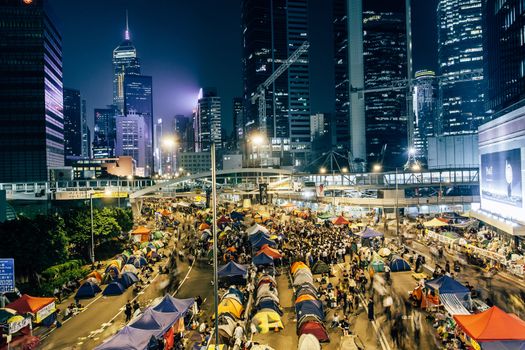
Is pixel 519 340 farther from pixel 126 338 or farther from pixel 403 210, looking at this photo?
pixel 403 210

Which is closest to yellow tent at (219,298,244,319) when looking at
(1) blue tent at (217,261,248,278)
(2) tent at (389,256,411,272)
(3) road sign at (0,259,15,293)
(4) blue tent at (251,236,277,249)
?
(1) blue tent at (217,261,248,278)

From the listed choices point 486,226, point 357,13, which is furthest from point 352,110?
point 486,226

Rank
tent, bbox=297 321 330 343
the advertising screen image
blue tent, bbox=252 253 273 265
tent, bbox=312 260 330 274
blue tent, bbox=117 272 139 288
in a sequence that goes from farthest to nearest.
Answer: the advertising screen image < blue tent, bbox=252 253 273 265 < tent, bbox=312 260 330 274 < blue tent, bbox=117 272 139 288 < tent, bbox=297 321 330 343

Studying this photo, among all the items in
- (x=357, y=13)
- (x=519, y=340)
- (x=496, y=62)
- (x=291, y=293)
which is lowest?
(x=291, y=293)

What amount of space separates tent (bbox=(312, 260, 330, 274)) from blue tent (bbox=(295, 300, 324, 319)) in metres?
9.05

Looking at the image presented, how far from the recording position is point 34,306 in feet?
64.9

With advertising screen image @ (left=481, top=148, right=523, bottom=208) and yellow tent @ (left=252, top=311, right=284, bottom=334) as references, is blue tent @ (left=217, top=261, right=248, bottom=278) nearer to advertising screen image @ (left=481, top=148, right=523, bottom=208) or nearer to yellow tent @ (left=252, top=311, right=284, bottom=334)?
yellow tent @ (left=252, top=311, right=284, bottom=334)

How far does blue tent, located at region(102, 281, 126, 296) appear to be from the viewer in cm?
2606

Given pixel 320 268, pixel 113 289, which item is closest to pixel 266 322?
pixel 320 268

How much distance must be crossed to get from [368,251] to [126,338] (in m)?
21.7

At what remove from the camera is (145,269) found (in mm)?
31125

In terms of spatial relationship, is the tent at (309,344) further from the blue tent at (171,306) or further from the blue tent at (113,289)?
the blue tent at (113,289)

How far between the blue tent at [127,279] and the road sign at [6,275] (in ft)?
30.8

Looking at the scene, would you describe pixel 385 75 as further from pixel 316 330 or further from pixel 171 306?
pixel 171 306
